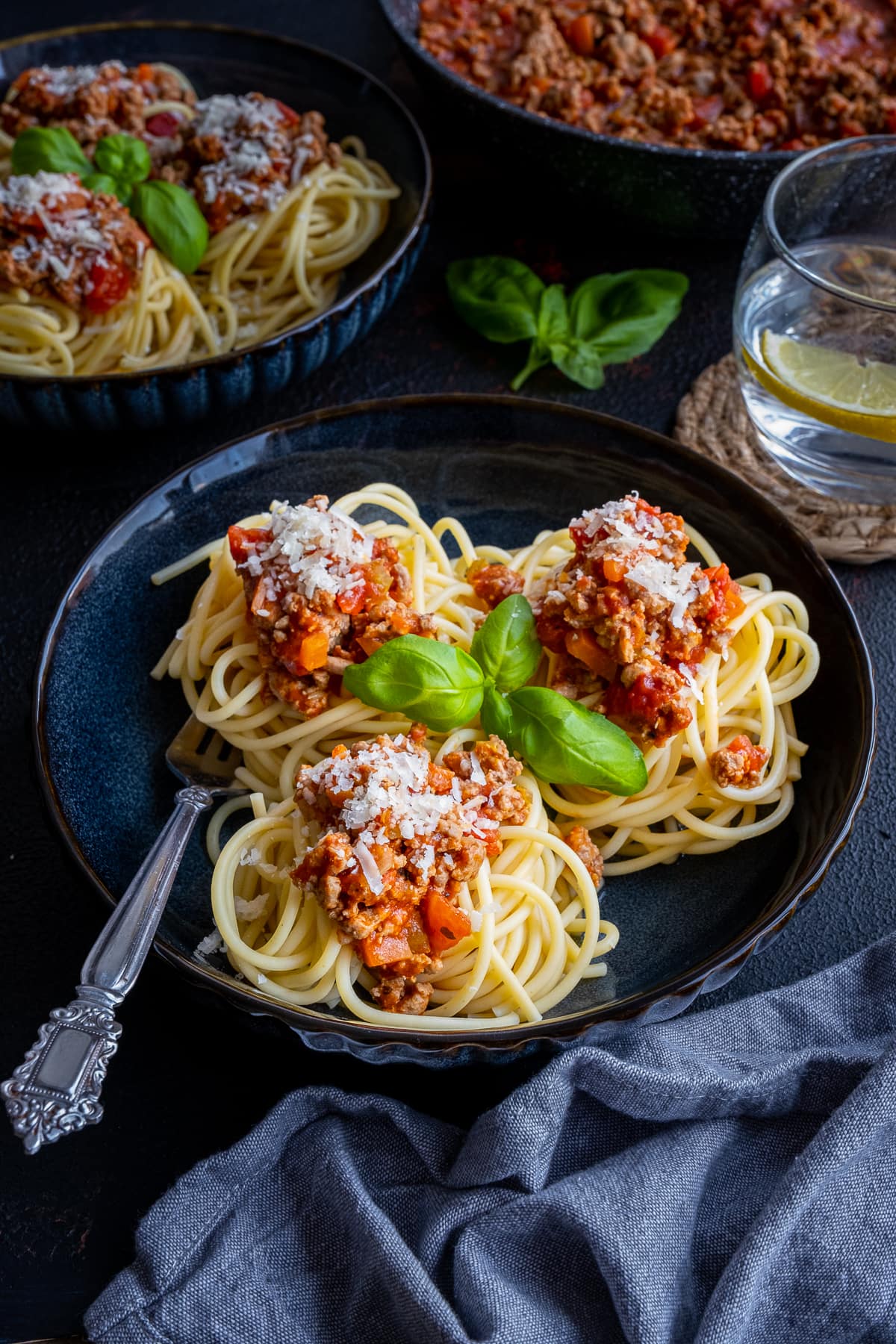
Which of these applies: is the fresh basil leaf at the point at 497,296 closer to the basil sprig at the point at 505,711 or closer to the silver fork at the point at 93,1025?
the basil sprig at the point at 505,711

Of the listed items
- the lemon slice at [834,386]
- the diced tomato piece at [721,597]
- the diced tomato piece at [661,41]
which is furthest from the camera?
the diced tomato piece at [661,41]

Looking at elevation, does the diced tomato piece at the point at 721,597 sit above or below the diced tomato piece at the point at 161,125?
below

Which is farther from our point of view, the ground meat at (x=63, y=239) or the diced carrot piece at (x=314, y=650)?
the ground meat at (x=63, y=239)

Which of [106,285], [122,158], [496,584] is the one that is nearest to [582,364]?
[496,584]

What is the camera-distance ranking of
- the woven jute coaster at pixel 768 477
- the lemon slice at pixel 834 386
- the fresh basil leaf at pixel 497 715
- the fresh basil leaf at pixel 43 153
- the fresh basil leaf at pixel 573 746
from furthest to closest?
the fresh basil leaf at pixel 43 153, the woven jute coaster at pixel 768 477, the lemon slice at pixel 834 386, the fresh basil leaf at pixel 497 715, the fresh basil leaf at pixel 573 746

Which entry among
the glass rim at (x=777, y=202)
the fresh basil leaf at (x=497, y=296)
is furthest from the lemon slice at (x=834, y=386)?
the fresh basil leaf at (x=497, y=296)

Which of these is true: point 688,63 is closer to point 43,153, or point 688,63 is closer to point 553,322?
point 553,322
